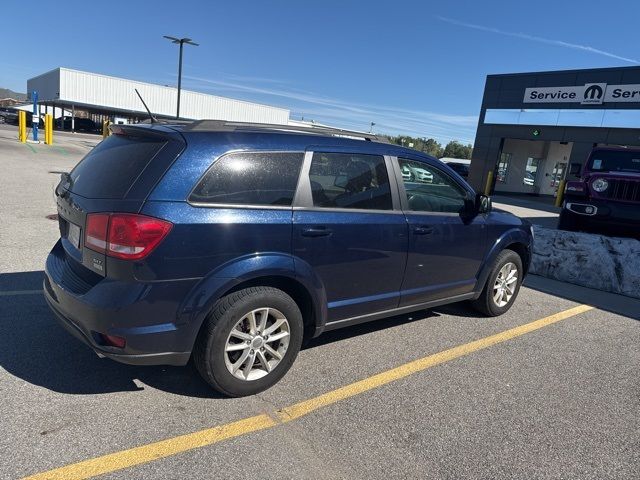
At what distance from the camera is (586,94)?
22375mm

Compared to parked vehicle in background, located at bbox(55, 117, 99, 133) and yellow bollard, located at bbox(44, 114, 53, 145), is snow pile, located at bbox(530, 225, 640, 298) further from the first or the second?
parked vehicle in background, located at bbox(55, 117, 99, 133)

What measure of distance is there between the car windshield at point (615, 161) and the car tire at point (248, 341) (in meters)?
8.72

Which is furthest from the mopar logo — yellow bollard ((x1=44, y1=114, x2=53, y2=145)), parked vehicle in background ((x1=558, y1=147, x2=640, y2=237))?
yellow bollard ((x1=44, y1=114, x2=53, y2=145))

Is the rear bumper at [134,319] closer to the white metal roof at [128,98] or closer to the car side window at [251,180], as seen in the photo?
the car side window at [251,180]

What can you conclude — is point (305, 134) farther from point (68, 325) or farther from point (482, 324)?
point (482, 324)

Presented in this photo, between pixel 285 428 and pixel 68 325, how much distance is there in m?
1.53

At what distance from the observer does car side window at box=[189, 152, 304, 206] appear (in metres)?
3.01

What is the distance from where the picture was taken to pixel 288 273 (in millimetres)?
3236

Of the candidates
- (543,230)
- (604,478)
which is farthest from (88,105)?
(604,478)

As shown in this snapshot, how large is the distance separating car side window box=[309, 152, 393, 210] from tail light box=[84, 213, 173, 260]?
3.73 ft

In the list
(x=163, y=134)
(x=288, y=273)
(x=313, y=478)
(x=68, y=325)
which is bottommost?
(x=313, y=478)

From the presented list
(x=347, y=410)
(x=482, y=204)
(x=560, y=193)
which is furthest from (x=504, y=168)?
(x=347, y=410)

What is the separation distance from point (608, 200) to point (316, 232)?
7243 millimetres

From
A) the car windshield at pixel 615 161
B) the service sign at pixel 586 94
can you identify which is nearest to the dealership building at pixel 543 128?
the service sign at pixel 586 94
